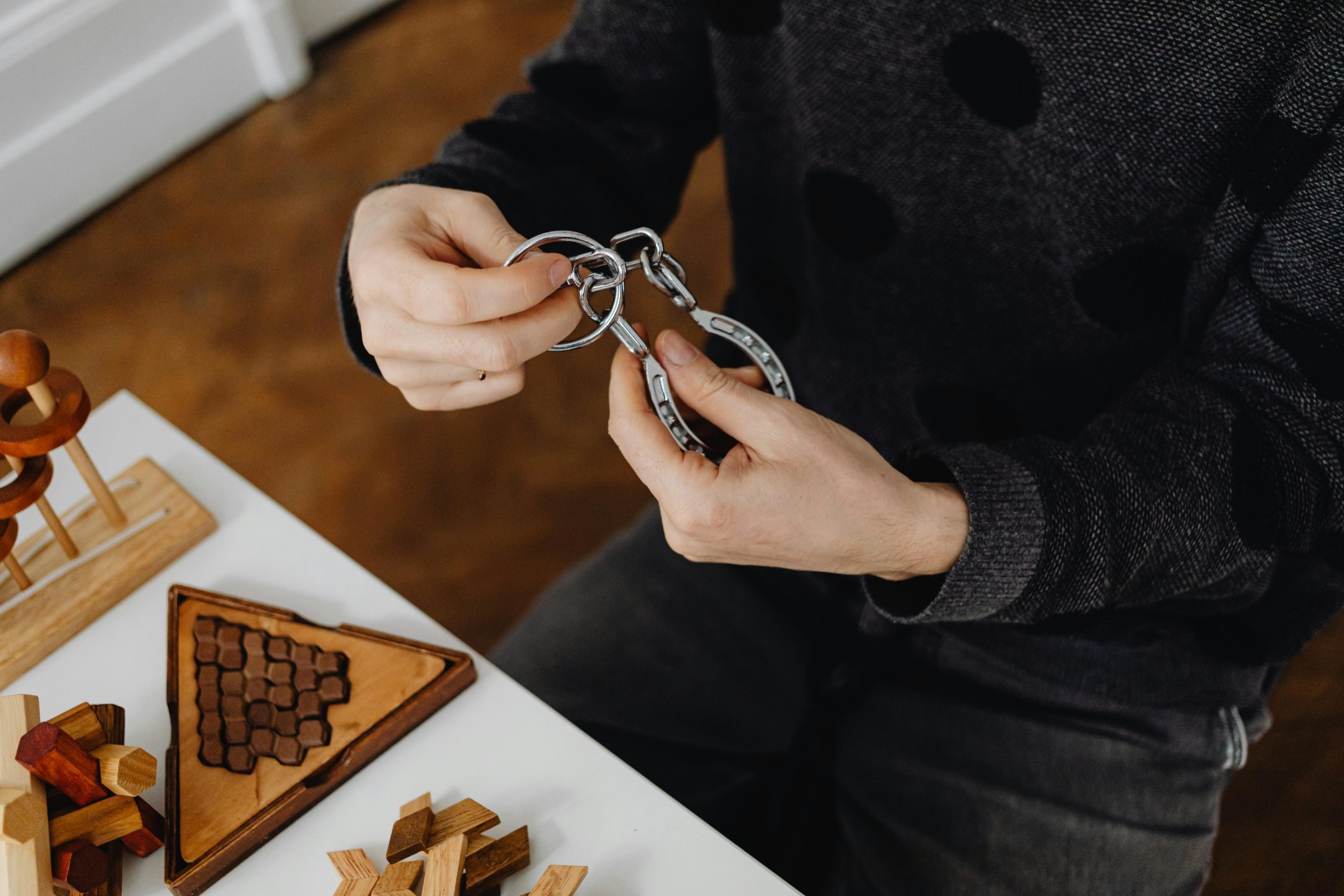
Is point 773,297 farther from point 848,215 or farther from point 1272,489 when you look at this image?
point 1272,489

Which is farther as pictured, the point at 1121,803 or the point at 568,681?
the point at 568,681

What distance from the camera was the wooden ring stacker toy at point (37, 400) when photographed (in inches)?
20.4

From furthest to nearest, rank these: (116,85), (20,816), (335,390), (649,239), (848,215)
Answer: (335,390), (116,85), (848,215), (649,239), (20,816)

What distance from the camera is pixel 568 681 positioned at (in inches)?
33.1

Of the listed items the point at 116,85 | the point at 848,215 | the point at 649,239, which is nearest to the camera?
the point at 649,239

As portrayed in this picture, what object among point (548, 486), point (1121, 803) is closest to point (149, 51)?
point (548, 486)

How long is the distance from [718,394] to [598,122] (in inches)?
14.7

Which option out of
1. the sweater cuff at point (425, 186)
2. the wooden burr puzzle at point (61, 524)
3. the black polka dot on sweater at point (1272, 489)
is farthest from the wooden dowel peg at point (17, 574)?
the black polka dot on sweater at point (1272, 489)

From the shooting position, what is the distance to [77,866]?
489mm

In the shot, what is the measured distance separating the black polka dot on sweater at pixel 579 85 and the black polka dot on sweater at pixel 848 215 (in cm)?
18

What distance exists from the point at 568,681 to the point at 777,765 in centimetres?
19

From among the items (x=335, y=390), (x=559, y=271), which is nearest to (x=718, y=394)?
(x=559, y=271)

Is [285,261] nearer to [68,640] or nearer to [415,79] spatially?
[415,79]

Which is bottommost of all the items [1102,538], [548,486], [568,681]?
[548,486]
